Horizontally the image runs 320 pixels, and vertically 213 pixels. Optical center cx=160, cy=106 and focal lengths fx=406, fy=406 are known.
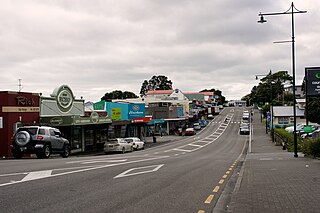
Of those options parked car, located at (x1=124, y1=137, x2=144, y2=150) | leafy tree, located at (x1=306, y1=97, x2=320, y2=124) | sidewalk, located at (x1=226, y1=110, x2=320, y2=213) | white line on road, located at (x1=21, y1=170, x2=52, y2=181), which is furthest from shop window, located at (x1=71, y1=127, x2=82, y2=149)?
leafy tree, located at (x1=306, y1=97, x2=320, y2=124)

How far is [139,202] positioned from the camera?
898 centimetres

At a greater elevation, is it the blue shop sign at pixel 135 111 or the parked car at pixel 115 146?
the blue shop sign at pixel 135 111

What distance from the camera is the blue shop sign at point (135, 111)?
5196 cm

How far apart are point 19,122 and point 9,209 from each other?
20.8m

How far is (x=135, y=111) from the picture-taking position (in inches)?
2090

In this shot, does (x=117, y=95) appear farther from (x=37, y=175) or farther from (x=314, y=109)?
(x=37, y=175)

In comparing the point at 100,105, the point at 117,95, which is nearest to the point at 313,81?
the point at 100,105

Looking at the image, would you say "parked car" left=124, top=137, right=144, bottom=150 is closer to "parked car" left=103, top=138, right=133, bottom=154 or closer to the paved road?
"parked car" left=103, top=138, right=133, bottom=154

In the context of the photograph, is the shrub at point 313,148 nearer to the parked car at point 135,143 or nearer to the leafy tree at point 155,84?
the parked car at point 135,143

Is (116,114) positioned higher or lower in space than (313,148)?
higher

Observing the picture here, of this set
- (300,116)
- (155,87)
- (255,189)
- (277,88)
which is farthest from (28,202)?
(155,87)

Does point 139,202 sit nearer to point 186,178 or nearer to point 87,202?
point 87,202

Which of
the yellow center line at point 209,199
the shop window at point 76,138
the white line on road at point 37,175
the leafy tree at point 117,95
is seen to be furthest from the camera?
the leafy tree at point 117,95

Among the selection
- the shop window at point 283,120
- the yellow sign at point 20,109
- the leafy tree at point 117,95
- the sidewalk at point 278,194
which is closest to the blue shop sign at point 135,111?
the yellow sign at point 20,109
